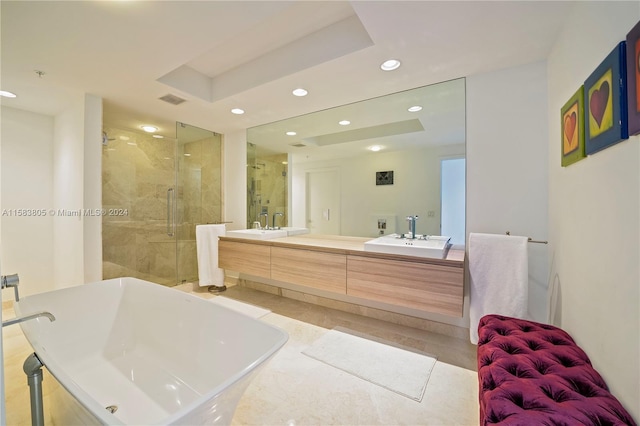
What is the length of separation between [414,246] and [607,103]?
1355 mm

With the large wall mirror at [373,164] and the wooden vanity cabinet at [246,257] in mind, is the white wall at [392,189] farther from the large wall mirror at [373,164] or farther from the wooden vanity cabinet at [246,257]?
the wooden vanity cabinet at [246,257]

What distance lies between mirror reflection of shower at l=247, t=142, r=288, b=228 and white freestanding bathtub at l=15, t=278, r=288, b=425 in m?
1.75

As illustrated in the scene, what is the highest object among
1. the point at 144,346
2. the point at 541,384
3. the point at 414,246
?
the point at 414,246

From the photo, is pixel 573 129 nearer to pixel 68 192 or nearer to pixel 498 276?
pixel 498 276

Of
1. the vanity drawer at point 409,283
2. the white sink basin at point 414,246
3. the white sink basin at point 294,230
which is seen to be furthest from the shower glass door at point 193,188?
the white sink basin at point 414,246

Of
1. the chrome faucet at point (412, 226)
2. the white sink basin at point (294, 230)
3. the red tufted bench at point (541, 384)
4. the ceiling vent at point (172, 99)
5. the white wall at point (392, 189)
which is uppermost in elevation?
the ceiling vent at point (172, 99)

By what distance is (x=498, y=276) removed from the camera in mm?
2004

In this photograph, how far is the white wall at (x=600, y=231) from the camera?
3.32ft

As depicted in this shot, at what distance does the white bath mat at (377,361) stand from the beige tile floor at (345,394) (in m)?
0.07

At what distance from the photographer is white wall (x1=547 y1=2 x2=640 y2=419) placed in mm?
1011

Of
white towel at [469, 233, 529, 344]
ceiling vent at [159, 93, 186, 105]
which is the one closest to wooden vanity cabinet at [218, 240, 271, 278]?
ceiling vent at [159, 93, 186, 105]

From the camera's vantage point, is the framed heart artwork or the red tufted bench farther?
the framed heart artwork

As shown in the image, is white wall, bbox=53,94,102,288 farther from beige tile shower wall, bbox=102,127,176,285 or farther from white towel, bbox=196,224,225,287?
white towel, bbox=196,224,225,287

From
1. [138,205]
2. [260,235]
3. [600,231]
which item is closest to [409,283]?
[600,231]
